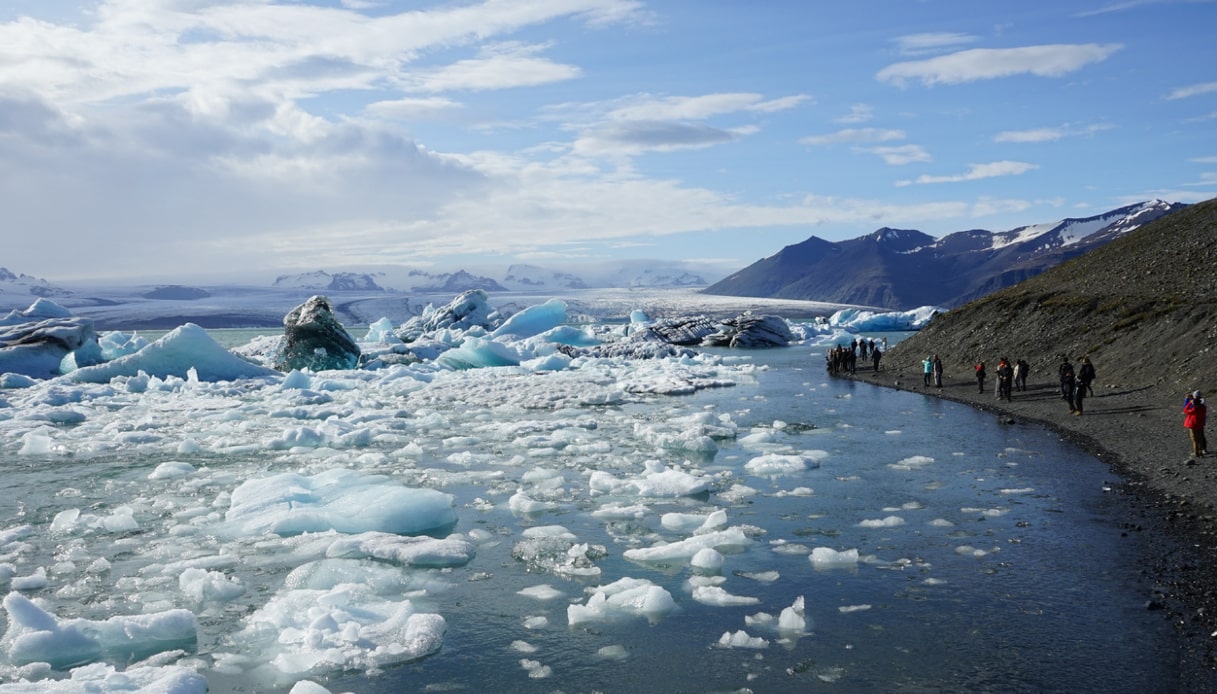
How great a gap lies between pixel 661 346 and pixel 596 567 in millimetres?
45108

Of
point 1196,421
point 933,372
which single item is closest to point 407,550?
point 1196,421

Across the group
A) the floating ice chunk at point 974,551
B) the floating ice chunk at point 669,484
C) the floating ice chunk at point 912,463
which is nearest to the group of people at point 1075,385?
the floating ice chunk at point 912,463

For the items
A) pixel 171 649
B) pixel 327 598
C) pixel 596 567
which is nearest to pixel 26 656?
pixel 171 649

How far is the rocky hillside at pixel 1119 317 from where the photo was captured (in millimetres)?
25359

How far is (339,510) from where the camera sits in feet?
43.1

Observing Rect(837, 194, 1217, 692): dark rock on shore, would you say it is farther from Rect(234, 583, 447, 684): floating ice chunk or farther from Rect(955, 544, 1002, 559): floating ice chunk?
Rect(234, 583, 447, 684): floating ice chunk

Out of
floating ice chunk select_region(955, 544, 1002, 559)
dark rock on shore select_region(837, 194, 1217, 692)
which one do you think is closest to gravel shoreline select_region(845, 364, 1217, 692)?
dark rock on shore select_region(837, 194, 1217, 692)

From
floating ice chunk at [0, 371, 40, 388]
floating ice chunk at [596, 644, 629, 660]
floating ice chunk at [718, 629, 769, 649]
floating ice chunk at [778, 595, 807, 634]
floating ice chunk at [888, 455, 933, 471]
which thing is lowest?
floating ice chunk at [0, 371, 40, 388]

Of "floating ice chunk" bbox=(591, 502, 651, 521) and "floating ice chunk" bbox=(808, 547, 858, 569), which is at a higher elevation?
"floating ice chunk" bbox=(808, 547, 858, 569)

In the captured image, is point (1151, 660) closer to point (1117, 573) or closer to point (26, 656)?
point (1117, 573)

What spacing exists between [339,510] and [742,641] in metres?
7.16

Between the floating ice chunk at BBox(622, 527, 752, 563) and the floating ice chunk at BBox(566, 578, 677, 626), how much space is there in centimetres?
147

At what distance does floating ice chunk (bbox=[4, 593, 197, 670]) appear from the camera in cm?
836

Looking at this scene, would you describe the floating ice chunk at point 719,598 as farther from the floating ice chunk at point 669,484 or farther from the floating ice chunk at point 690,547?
the floating ice chunk at point 669,484
